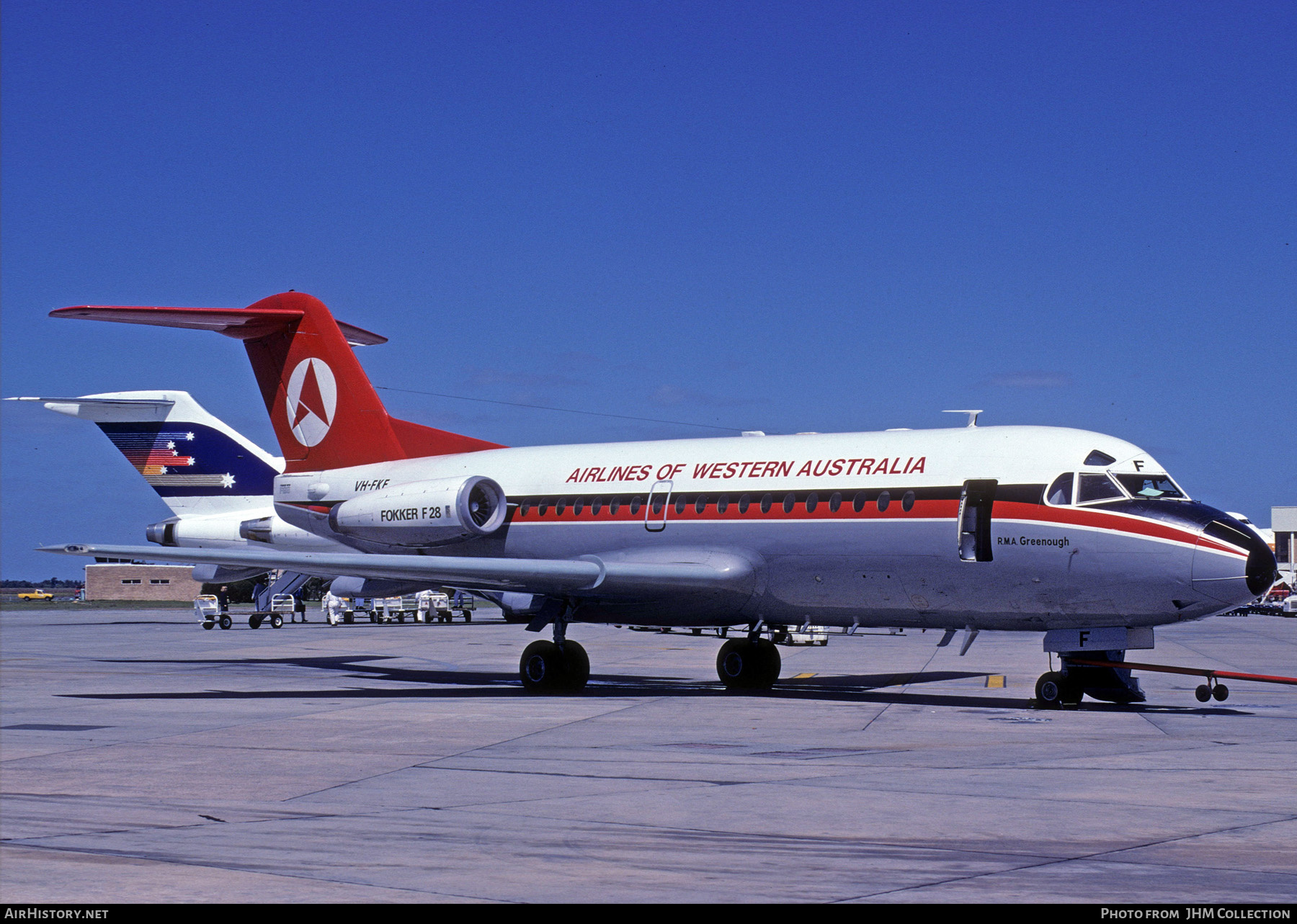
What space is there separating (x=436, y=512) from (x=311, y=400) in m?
5.12

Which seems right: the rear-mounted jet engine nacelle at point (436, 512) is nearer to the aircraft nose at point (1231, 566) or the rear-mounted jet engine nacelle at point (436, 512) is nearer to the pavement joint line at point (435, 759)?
the pavement joint line at point (435, 759)

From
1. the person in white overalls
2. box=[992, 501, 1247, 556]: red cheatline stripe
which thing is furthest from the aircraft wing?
the person in white overalls

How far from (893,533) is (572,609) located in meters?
6.11

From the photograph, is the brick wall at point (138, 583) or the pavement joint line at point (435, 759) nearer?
the pavement joint line at point (435, 759)

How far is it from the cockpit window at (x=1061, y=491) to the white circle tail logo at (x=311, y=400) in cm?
1506

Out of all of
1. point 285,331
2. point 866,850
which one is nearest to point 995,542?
point 866,850

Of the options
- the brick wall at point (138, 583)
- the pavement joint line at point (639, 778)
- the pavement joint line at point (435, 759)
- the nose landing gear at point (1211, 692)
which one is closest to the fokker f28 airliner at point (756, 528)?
the nose landing gear at point (1211, 692)

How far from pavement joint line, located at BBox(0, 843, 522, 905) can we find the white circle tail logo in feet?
64.3

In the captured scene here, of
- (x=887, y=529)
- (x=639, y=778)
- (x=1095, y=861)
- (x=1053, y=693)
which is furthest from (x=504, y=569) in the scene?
(x=1095, y=861)

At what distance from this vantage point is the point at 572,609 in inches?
903

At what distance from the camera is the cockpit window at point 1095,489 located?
59.5ft

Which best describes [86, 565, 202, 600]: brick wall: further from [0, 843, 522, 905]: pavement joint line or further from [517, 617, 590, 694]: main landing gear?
[0, 843, 522, 905]: pavement joint line

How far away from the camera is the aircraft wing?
2094 centimetres

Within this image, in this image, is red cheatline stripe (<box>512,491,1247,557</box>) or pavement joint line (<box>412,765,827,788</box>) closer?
pavement joint line (<box>412,765,827,788</box>)
